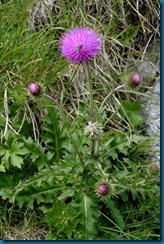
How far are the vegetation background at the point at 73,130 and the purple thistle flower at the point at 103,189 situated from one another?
0.08 ft

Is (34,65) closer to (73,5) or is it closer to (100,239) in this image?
(73,5)

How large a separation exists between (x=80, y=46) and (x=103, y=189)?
728 millimetres

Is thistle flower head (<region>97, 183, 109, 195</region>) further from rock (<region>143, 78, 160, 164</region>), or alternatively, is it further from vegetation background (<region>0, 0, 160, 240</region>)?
rock (<region>143, 78, 160, 164</region>)

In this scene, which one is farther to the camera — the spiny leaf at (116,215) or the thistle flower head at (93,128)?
the spiny leaf at (116,215)

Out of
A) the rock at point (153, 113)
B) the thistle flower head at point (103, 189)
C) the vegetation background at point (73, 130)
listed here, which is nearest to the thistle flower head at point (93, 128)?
the vegetation background at point (73, 130)

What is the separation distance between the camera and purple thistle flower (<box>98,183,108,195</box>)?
2.48 meters

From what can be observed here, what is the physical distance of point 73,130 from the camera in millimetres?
3035

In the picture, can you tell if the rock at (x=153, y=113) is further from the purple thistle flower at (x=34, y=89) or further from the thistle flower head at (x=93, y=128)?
the purple thistle flower at (x=34, y=89)

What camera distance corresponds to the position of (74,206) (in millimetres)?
2754

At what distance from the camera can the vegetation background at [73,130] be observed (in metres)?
2.77

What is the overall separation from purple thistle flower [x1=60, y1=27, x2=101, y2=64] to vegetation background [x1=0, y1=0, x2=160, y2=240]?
0.24 metres

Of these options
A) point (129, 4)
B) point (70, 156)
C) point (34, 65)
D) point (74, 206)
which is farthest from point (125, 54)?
point (74, 206)

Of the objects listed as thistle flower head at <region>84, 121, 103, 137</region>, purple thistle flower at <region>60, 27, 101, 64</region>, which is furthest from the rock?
purple thistle flower at <region>60, 27, 101, 64</region>

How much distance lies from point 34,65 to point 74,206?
0.95 meters
